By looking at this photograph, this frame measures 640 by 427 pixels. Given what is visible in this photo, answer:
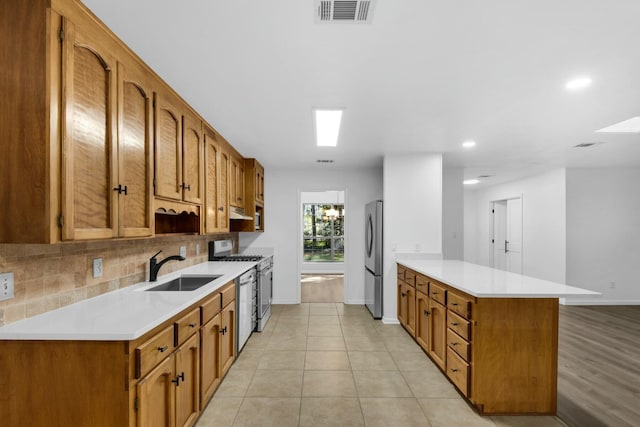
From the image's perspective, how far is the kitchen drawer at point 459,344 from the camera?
2373mm

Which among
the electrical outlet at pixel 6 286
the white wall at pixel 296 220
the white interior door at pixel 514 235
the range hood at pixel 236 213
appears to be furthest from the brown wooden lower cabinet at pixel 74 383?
the white interior door at pixel 514 235

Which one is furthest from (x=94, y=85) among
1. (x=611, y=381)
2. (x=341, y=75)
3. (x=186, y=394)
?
(x=611, y=381)

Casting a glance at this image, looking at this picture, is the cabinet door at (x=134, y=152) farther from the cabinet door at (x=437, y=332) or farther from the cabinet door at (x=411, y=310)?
the cabinet door at (x=411, y=310)

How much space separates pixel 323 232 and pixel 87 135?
7.71 meters

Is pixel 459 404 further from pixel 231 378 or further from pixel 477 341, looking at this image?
pixel 231 378

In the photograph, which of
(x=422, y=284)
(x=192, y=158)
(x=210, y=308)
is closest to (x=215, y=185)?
(x=192, y=158)

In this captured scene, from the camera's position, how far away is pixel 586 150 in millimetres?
4121

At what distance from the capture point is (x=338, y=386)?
2.69m

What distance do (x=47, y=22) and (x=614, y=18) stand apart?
8.19 ft

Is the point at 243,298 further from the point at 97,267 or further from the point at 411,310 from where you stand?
the point at 411,310

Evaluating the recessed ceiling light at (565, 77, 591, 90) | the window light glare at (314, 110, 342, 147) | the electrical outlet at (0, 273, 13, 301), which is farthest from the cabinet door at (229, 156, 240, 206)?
the recessed ceiling light at (565, 77, 591, 90)

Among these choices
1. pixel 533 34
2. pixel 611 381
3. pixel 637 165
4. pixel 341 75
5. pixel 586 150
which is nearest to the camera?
pixel 533 34

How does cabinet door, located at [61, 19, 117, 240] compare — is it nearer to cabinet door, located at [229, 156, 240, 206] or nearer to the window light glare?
the window light glare

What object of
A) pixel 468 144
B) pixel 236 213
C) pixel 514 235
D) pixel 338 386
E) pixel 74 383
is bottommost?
pixel 338 386
